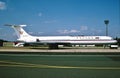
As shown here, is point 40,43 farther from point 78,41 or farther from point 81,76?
point 81,76

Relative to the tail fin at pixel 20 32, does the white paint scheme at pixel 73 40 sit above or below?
below

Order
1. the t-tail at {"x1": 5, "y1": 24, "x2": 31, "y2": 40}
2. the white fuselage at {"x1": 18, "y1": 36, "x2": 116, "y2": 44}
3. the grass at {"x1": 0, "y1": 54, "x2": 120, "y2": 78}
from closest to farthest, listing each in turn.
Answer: the grass at {"x1": 0, "y1": 54, "x2": 120, "y2": 78}
the white fuselage at {"x1": 18, "y1": 36, "x2": 116, "y2": 44}
the t-tail at {"x1": 5, "y1": 24, "x2": 31, "y2": 40}

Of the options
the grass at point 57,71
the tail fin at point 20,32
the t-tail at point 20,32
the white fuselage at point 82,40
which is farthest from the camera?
the tail fin at point 20,32

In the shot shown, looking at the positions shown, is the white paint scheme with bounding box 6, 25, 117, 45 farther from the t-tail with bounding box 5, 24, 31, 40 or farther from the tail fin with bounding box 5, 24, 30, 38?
the tail fin with bounding box 5, 24, 30, 38

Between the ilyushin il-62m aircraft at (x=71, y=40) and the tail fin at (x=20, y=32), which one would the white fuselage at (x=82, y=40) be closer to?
the ilyushin il-62m aircraft at (x=71, y=40)

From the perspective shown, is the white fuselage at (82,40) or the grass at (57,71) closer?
the grass at (57,71)

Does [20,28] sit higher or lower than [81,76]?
higher

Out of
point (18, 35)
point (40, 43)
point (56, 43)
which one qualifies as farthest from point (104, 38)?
point (18, 35)

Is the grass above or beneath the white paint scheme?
beneath

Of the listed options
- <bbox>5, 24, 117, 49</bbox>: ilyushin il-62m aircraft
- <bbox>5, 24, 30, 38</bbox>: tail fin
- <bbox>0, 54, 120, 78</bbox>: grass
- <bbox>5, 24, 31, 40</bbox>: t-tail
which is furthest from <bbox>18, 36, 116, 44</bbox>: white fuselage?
<bbox>0, 54, 120, 78</bbox>: grass

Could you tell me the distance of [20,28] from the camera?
6325cm

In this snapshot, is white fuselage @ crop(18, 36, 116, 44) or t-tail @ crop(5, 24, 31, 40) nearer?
white fuselage @ crop(18, 36, 116, 44)

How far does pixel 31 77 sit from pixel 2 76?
50.8 inches

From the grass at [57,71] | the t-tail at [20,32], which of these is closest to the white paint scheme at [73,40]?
the t-tail at [20,32]
